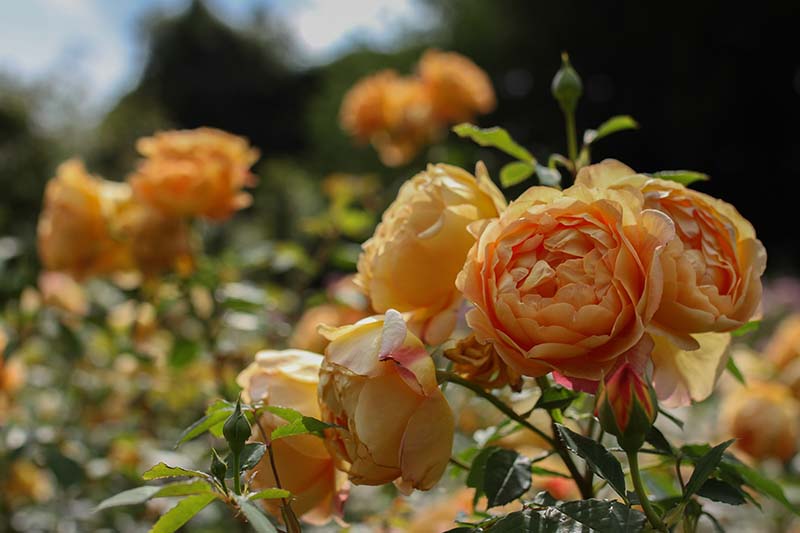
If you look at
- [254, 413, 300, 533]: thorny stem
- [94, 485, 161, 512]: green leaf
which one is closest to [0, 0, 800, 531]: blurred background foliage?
[94, 485, 161, 512]: green leaf

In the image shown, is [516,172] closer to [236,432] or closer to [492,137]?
[492,137]

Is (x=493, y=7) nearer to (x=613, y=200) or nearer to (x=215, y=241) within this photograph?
(x=215, y=241)

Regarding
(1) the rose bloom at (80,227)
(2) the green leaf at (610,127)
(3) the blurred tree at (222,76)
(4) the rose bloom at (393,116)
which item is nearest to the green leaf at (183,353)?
(1) the rose bloom at (80,227)

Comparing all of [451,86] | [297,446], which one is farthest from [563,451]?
[451,86]

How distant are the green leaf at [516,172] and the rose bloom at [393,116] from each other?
4.13 ft

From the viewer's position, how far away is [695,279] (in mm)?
370

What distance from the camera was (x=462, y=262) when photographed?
429mm

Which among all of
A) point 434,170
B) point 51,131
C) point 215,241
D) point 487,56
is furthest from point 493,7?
point 434,170

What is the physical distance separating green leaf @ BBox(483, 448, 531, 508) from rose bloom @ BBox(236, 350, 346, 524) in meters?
0.08

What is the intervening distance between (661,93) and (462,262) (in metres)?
8.52

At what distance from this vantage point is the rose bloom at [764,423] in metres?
0.89

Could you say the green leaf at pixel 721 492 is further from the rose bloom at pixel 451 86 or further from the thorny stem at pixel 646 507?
the rose bloom at pixel 451 86

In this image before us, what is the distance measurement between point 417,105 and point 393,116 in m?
0.06

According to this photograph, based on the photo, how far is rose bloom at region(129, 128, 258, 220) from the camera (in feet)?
2.85
